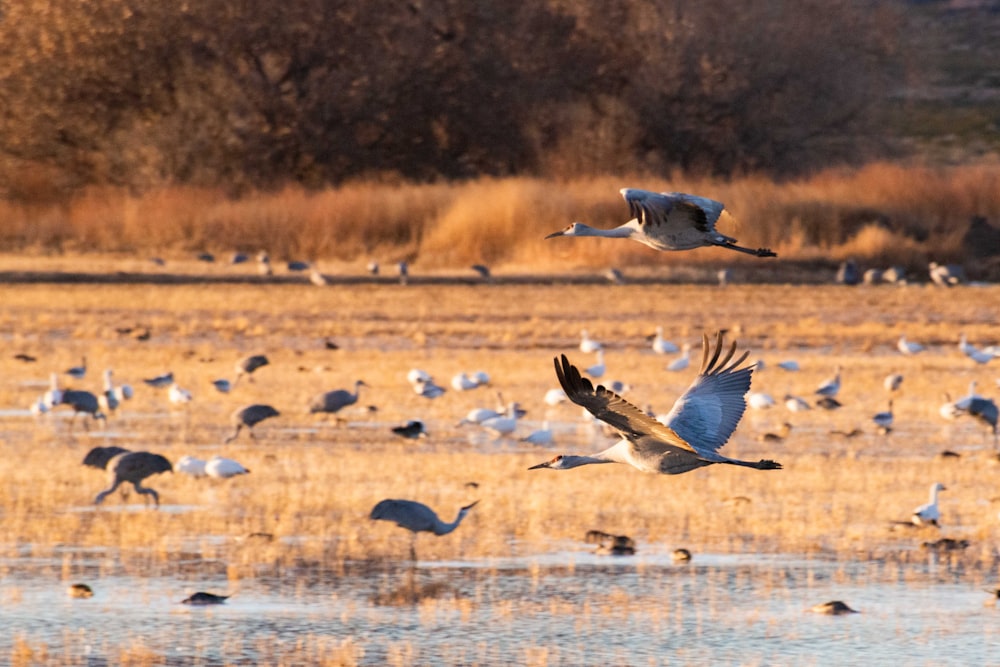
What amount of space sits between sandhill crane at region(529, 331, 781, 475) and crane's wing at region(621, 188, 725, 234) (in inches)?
17.5

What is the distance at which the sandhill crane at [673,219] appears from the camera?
7547 millimetres

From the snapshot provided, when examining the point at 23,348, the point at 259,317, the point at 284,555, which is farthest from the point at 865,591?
the point at 259,317

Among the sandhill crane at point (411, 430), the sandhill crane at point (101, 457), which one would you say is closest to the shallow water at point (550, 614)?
the sandhill crane at point (101, 457)

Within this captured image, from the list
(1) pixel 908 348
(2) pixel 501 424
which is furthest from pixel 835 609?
(1) pixel 908 348

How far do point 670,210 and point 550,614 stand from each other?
2035 mm

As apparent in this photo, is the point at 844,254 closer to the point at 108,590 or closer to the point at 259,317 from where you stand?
the point at 259,317

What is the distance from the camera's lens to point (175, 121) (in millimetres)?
38406

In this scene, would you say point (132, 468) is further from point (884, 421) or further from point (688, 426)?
point (884, 421)

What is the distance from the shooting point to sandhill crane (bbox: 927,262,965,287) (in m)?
29.0

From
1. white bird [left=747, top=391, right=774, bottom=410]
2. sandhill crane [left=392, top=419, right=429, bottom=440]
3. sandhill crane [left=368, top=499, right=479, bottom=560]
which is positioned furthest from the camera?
white bird [left=747, top=391, right=774, bottom=410]

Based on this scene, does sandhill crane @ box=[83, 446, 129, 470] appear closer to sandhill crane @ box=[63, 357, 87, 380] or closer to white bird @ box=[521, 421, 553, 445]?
white bird @ box=[521, 421, 553, 445]

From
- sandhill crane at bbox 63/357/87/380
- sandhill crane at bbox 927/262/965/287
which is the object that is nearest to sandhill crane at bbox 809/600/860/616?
sandhill crane at bbox 63/357/87/380

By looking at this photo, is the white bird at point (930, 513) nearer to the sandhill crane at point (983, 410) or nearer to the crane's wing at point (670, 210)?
the crane's wing at point (670, 210)

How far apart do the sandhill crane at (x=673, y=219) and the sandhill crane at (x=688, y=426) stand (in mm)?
382
